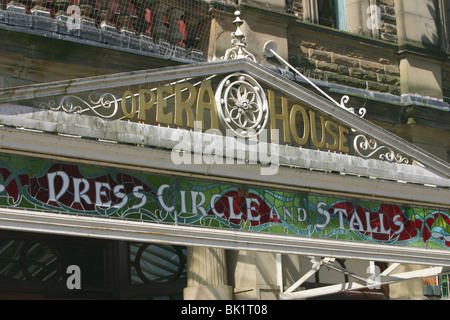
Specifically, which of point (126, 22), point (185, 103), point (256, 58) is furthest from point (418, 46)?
point (185, 103)

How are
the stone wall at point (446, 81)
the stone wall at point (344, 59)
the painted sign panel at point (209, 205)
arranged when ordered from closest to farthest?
1. the painted sign panel at point (209, 205)
2. the stone wall at point (344, 59)
3. the stone wall at point (446, 81)

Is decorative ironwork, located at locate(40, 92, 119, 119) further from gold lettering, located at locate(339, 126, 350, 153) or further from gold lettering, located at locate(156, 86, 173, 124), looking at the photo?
gold lettering, located at locate(339, 126, 350, 153)

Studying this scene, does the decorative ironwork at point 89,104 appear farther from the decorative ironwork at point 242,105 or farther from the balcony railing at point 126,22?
the balcony railing at point 126,22

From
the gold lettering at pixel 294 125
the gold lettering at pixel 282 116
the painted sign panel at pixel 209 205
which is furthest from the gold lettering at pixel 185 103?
the gold lettering at pixel 294 125

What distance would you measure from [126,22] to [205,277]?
3749mm

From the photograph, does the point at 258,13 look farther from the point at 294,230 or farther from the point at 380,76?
the point at 294,230

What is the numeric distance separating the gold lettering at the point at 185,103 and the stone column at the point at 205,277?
3.20m

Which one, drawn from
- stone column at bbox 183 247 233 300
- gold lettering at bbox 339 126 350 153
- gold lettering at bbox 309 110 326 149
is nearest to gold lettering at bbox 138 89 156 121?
gold lettering at bbox 309 110 326 149

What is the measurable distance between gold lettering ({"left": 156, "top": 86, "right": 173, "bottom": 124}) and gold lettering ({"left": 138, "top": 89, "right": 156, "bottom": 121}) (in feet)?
0.20

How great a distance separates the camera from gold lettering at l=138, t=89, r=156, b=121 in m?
8.68

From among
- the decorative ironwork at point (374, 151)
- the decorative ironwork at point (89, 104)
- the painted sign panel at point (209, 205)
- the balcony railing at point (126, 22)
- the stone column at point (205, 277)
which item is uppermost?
the balcony railing at point (126, 22)

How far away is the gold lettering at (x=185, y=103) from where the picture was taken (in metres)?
8.85

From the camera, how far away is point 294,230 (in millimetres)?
9094

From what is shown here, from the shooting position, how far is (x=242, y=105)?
934 cm
